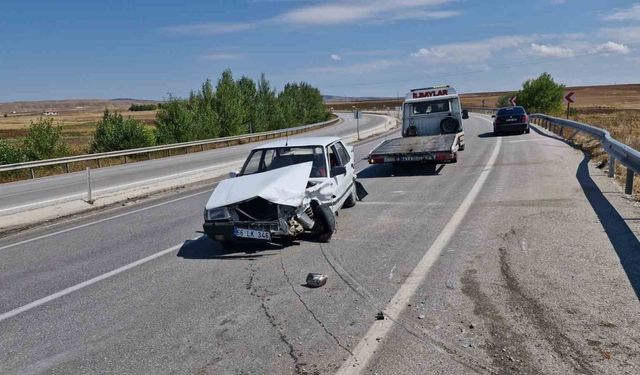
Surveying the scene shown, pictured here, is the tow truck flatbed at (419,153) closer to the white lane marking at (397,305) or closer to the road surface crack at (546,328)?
the white lane marking at (397,305)

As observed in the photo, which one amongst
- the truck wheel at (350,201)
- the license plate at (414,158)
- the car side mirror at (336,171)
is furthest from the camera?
the license plate at (414,158)

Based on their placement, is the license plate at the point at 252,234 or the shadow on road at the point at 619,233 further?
the license plate at the point at 252,234

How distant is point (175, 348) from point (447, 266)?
11.1 ft

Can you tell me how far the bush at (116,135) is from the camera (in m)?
37.2

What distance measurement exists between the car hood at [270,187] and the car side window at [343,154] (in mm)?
1607

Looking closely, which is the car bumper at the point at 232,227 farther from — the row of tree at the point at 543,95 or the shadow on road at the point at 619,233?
the row of tree at the point at 543,95

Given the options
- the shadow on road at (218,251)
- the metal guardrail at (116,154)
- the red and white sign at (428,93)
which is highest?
the red and white sign at (428,93)

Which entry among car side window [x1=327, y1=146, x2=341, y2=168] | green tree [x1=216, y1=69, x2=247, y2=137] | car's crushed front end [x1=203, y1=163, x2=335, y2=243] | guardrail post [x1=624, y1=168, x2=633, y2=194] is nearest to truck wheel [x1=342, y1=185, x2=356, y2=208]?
car side window [x1=327, y1=146, x2=341, y2=168]

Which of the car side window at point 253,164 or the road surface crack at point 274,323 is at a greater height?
the car side window at point 253,164

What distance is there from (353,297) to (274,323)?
3.15 feet

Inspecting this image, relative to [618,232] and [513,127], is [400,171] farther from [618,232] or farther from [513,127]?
[513,127]

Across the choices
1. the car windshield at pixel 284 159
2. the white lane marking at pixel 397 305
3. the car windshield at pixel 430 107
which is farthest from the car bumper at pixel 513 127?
the car windshield at pixel 284 159

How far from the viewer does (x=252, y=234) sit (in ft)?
23.3

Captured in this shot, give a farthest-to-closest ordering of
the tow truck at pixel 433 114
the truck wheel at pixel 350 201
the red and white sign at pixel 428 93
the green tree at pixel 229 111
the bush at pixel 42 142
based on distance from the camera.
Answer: the green tree at pixel 229 111
the bush at pixel 42 142
the red and white sign at pixel 428 93
the tow truck at pixel 433 114
the truck wheel at pixel 350 201
